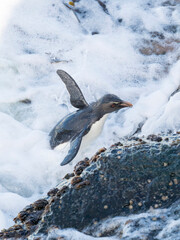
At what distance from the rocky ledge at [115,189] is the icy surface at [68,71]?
1.72 metres

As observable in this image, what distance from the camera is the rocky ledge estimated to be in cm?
247

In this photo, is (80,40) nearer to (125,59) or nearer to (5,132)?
(125,59)

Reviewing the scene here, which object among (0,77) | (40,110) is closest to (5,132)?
(40,110)

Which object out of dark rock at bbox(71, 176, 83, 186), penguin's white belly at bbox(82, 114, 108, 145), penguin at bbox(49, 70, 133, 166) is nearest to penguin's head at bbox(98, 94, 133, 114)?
penguin at bbox(49, 70, 133, 166)

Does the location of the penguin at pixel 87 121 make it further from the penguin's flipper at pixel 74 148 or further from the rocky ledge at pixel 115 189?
the rocky ledge at pixel 115 189

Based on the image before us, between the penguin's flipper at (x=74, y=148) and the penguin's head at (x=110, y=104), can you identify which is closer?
the penguin's flipper at (x=74, y=148)

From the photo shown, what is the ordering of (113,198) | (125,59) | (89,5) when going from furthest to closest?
(89,5), (125,59), (113,198)

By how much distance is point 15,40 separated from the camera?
7.68m

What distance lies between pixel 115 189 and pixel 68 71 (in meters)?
4.59

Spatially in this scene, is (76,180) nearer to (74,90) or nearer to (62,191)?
(62,191)

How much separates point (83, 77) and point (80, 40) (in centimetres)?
103

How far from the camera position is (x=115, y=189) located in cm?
255

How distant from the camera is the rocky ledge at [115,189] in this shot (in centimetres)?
247

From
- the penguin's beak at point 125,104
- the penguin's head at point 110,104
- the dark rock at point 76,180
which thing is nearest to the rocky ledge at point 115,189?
the dark rock at point 76,180
